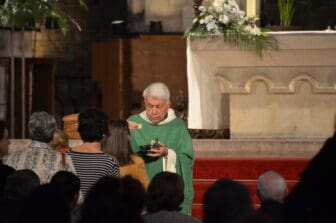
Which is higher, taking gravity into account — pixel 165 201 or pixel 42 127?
pixel 42 127

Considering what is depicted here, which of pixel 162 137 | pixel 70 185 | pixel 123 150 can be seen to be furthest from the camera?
pixel 162 137

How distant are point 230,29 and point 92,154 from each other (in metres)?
4.59

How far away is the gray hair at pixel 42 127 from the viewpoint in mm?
7969

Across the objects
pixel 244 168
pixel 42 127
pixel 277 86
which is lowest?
pixel 244 168

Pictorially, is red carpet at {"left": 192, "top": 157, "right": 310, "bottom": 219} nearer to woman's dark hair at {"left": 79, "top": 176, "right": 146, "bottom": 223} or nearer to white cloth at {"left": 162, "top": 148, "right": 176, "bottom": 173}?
white cloth at {"left": 162, "top": 148, "right": 176, "bottom": 173}

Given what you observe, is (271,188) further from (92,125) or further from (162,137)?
(162,137)

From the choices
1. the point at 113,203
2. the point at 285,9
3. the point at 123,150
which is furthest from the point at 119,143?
the point at 285,9

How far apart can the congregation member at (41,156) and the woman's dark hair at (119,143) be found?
1.98ft

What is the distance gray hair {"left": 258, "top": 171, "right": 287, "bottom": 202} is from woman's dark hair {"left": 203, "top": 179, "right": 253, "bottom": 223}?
59.3 inches

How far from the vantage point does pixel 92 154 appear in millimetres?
8102

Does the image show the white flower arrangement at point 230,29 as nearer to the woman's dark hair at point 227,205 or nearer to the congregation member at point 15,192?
the congregation member at point 15,192

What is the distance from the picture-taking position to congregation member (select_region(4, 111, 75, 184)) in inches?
307

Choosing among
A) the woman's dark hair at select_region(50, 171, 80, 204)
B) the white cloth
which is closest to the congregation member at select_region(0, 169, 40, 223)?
the woman's dark hair at select_region(50, 171, 80, 204)

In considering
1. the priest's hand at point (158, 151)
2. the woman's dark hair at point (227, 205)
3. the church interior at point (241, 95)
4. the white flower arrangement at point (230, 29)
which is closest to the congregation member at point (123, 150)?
the priest's hand at point (158, 151)
